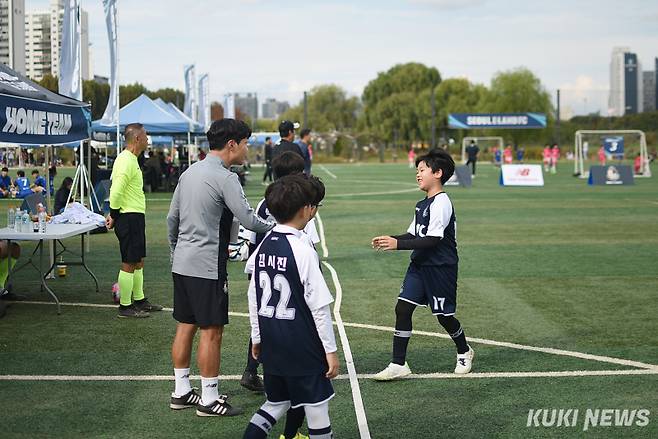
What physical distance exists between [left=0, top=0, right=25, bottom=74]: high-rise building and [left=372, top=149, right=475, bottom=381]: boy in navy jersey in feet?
33.9

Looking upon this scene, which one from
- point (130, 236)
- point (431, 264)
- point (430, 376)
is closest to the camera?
point (431, 264)

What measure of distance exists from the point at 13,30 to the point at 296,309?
12552 mm

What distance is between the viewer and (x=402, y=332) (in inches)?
272

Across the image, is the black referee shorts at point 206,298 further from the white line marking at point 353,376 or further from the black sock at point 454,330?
the black sock at point 454,330

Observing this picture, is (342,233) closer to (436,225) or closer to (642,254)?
(642,254)

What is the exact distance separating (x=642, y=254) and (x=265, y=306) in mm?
11005

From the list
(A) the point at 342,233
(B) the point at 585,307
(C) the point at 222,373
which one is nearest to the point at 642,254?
(B) the point at 585,307

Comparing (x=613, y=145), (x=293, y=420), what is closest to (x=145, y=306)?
(x=293, y=420)

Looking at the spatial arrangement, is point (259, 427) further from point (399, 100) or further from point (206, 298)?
point (399, 100)

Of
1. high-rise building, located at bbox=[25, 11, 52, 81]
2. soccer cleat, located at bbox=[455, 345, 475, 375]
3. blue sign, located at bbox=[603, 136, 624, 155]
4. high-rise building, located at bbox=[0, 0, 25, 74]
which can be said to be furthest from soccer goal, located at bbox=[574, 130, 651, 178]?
soccer cleat, located at bbox=[455, 345, 475, 375]

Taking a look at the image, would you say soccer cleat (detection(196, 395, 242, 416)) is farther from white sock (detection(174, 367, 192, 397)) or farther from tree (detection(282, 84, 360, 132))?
tree (detection(282, 84, 360, 132))

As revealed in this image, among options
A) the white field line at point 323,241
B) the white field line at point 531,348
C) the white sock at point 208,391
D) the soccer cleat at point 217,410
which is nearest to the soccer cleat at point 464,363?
the white field line at point 531,348

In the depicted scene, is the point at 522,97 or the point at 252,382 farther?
the point at 522,97

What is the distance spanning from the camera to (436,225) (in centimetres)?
674
